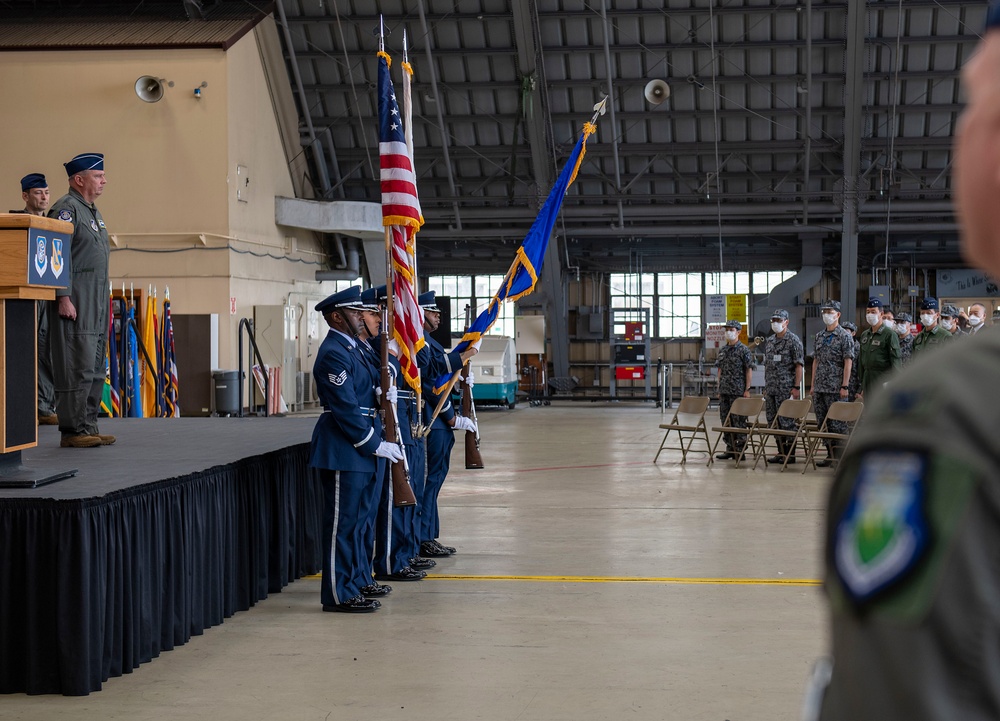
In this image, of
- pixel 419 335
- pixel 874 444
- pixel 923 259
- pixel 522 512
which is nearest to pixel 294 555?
pixel 419 335

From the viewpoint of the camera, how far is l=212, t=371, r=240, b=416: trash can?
16234mm

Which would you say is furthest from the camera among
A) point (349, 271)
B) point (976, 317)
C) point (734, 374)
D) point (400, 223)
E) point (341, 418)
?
point (349, 271)

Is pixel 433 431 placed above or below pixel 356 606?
above

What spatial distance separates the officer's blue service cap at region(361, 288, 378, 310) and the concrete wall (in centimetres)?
1207

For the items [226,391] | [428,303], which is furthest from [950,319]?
[226,391]

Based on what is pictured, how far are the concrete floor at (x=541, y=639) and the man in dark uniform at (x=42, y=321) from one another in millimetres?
2378

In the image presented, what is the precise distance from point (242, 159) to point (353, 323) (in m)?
13.3

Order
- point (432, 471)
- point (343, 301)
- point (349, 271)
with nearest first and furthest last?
point (343, 301)
point (432, 471)
point (349, 271)

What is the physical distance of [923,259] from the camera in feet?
76.1

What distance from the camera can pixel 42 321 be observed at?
23.1ft

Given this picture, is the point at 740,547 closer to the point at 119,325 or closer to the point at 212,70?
the point at 119,325

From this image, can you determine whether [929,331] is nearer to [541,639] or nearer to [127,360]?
[541,639]

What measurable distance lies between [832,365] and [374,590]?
25.7ft

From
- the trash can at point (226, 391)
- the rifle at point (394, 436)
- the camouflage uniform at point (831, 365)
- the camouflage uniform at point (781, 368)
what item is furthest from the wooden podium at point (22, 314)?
the trash can at point (226, 391)
